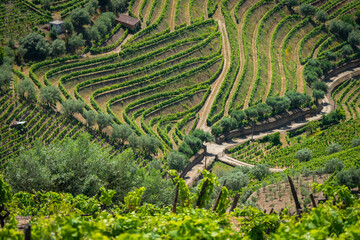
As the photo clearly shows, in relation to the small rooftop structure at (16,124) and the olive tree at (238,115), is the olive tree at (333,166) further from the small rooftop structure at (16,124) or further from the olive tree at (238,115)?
the small rooftop structure at (16,124)

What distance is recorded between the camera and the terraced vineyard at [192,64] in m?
91.7

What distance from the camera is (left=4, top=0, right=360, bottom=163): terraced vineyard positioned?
91688mm

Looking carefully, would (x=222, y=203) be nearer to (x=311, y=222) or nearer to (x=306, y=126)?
(x=311, y=222)

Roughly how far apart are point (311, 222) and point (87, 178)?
863 inches

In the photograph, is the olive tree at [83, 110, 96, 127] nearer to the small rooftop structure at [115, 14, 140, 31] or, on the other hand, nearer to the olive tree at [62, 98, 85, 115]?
the olive tree at [62, 98, 85, 115]

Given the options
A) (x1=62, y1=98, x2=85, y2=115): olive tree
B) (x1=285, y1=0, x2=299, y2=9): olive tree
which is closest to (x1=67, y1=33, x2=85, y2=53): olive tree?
(x1=62, y1=98, x2=85, y2=115): olive tree

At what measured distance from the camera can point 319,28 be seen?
130 metres

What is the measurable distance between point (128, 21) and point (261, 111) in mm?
35857

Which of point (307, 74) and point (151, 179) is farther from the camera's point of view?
point (307, 74)

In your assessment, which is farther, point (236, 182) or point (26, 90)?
point (26, 90)

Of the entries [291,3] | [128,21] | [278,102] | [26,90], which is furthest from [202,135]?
[291,3]

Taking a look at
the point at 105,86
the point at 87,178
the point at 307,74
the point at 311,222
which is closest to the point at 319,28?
the point at 307,74

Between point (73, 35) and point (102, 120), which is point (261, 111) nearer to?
point (102, 120)

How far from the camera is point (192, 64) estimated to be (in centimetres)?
10706
